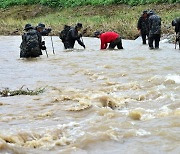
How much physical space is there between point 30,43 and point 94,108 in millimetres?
7628

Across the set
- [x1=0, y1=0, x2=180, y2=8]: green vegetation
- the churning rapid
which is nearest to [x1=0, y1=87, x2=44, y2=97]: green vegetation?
the churning rapid

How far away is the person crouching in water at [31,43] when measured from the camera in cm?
1400

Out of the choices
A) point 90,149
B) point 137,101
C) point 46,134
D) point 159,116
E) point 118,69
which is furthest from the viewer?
point 118,69

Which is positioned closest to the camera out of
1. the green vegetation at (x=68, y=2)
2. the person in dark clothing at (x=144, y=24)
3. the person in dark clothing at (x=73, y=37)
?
the person in dark clothing at (x=73, y=37)

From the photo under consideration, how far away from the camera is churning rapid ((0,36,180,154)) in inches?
204

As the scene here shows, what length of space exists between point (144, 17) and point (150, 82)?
8.47 meters

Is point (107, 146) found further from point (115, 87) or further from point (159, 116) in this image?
point (115, 87)

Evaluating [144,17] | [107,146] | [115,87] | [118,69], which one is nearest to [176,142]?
[107,146]

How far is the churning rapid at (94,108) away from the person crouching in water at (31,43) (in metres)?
1.56

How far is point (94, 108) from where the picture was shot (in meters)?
6.87

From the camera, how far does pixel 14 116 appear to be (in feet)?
21.9

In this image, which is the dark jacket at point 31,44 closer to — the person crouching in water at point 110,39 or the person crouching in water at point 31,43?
the person crouching in water at point 31,43

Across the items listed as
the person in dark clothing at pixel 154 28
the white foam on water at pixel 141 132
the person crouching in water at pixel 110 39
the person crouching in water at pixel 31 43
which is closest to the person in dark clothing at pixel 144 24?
the person in dark clothing at pixel 154 28

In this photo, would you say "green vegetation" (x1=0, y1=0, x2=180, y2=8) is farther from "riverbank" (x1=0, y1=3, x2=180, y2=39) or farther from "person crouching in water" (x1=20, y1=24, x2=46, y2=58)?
"person crouching in water" (x1=20, y1=24, x2=46, y2=58)
